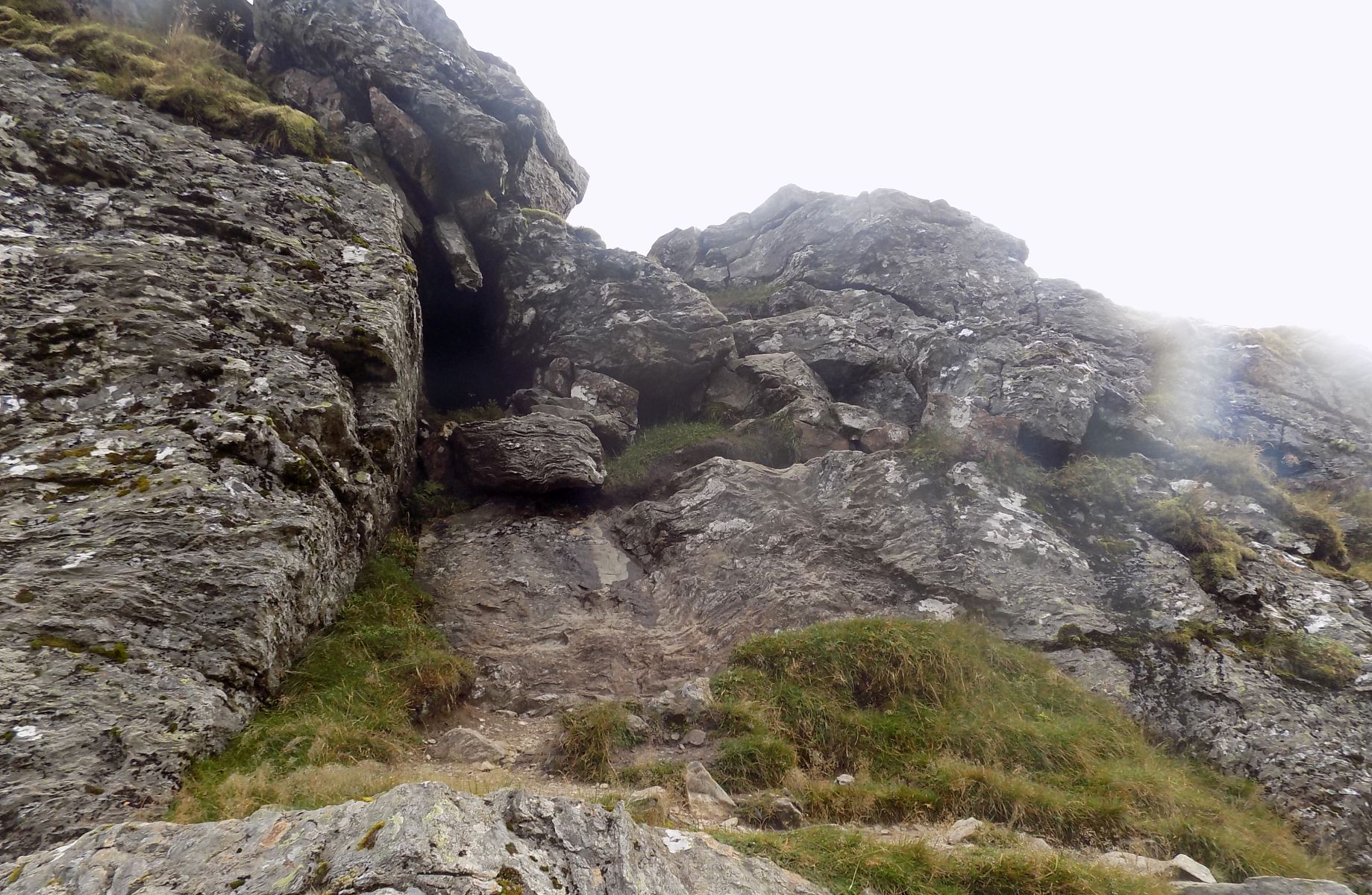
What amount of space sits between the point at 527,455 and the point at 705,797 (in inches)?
366

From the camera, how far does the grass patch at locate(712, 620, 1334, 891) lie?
275 inches

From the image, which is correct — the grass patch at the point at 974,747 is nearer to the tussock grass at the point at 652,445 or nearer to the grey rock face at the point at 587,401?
the tussock grass at the point at 652,445

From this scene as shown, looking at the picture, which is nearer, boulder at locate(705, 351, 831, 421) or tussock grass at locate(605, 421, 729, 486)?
tussock grass at locate(605, 421, 729, 486)

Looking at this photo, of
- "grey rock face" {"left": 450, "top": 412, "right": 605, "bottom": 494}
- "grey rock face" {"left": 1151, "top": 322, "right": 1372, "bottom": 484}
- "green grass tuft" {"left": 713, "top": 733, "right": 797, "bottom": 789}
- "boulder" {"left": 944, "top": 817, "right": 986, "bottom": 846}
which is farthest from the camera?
"grey rock face" {"left": 1151, "top": 322, "right": 1372, "bottom": 484}

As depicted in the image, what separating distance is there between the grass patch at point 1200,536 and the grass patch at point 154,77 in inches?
748

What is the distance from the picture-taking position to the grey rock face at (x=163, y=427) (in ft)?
19.7

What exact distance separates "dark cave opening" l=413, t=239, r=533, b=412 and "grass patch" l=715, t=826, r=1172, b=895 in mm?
15326

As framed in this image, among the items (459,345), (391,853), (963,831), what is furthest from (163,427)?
(459,345)

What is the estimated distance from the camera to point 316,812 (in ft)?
13.9

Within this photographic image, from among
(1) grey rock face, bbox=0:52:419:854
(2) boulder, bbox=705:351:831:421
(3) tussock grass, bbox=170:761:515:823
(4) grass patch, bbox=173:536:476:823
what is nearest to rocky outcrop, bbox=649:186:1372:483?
(2) boulder, bbox=705:351:831:421

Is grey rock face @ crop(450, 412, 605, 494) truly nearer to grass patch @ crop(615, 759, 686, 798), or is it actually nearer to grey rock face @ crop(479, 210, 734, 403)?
grey rock face @ crop(479, 210, 734, 403)

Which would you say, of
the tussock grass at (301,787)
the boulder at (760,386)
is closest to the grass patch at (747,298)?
the boulder at (760,386)

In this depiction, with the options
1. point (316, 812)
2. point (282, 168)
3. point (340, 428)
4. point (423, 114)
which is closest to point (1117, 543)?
point (316, 812)

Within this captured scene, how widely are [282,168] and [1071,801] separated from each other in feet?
53.9
